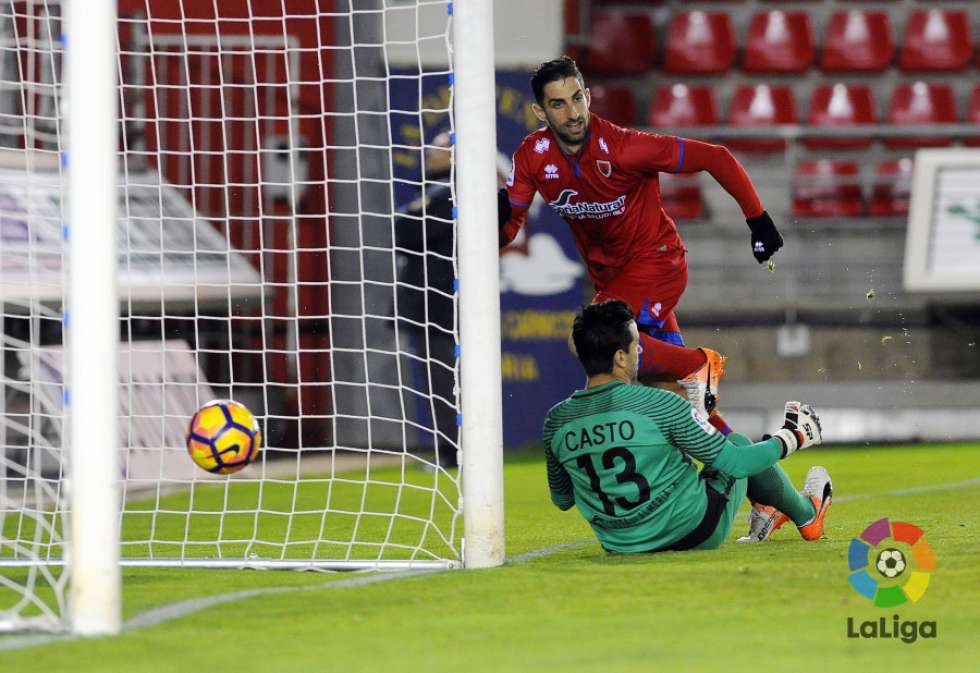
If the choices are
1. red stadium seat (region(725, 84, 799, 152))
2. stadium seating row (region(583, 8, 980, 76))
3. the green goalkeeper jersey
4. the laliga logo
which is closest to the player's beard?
the green goalkeeper jersey

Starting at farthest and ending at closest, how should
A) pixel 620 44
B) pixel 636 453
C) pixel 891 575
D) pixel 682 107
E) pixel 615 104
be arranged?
1. pixel 620 44
2. pixel 615 104
3. pixel 682 107
4. pixel 636 453
5. pixel 891 575

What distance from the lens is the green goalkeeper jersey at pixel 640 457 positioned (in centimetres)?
Result: 476

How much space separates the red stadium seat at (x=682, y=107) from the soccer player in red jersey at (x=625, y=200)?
7330mm

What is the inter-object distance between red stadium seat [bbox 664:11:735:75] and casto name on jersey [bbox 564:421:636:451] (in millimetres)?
9301

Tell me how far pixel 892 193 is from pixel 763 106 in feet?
5.44

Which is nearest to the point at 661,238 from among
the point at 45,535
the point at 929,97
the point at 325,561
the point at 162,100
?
the point at 325,561

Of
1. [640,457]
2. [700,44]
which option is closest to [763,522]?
[640,457]

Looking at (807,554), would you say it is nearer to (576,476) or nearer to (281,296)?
(576,476)

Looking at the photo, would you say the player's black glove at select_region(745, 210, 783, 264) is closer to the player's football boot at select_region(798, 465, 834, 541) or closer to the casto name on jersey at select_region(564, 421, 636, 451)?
the player's football boot at select_region(798, 465, 834, 541)

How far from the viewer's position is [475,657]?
3279mm

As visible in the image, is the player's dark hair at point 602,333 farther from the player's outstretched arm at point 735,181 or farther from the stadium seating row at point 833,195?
the stadium seating row at point 833,195

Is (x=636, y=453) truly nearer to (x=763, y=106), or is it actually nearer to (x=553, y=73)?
(x=553, y=73)

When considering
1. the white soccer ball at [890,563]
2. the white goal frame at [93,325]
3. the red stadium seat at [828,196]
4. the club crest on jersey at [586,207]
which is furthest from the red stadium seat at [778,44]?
the white goal frame at [93,325]

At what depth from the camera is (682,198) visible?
1223 centimetres
